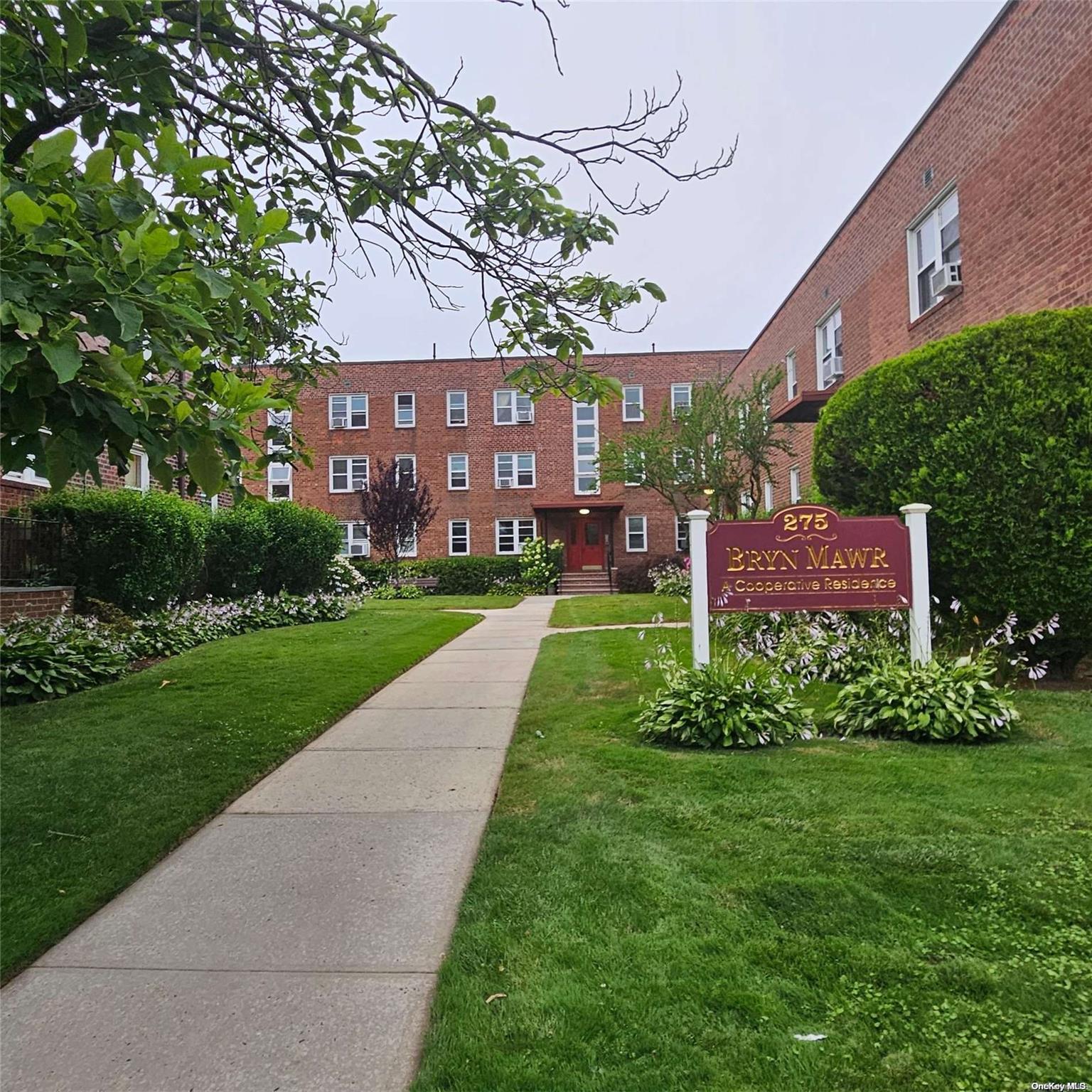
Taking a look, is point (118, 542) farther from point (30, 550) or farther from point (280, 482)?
point (280, 482)

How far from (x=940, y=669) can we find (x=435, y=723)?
4044 mm

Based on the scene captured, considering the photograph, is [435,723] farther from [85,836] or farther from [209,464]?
[209,464]

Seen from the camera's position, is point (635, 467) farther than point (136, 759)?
Yes

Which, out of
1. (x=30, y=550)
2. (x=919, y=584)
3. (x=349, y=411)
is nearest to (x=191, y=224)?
(x=919, y=584)

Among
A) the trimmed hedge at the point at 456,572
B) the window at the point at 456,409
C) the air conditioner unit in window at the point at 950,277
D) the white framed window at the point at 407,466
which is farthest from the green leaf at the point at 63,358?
the window at the point at 456,409

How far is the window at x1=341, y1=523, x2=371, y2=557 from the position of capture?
30047 mm

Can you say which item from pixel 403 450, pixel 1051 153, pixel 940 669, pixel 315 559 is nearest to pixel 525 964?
pixel 940 669

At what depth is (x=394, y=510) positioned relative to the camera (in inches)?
973

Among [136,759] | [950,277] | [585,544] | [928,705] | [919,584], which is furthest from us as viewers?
[585,544]

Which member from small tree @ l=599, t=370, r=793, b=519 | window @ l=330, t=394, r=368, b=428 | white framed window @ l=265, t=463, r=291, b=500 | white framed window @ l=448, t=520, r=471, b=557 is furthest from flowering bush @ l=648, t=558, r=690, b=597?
white framed window @ l=265, t=463, r=291, b=500

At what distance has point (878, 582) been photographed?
20.3 ft

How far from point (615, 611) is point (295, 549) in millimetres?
6987

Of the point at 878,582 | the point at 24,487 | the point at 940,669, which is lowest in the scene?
the point at 940,669

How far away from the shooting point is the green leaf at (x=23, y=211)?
2.00 meters
